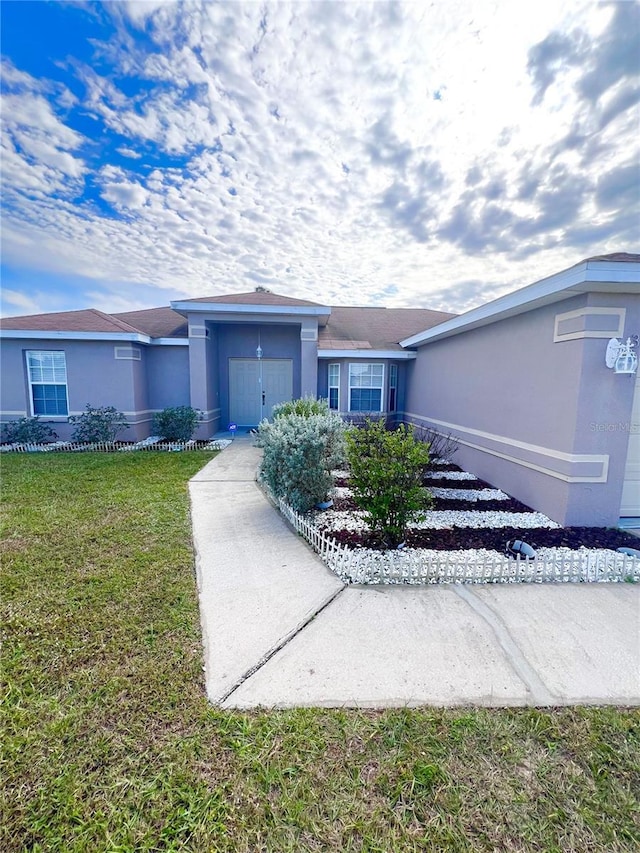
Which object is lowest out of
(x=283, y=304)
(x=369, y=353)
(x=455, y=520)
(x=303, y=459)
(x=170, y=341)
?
(x=455, y=520)

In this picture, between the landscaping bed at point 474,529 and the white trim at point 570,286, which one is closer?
the white trim at point 570,286

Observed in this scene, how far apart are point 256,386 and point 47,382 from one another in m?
6.29

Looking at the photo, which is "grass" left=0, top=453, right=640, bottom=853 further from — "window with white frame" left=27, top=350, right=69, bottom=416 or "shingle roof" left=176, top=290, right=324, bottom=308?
"window with white frame" left=27, top=350, right=69, bottom=416

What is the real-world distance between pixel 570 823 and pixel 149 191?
40.0 feet

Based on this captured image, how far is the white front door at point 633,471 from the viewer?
5.09 metres

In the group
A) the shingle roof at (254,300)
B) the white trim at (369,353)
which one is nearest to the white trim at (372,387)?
the white trim at (369,353)

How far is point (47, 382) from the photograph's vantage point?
10641 millimetres

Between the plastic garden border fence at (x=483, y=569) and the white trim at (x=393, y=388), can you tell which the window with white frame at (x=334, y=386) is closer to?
the white trim at (x=393, y=388)

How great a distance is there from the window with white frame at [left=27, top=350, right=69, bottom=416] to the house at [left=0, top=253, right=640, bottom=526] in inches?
1.2

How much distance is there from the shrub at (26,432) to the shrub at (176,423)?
3191 mm

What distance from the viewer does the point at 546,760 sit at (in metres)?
1.94

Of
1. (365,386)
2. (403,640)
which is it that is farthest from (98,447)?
(403,640)

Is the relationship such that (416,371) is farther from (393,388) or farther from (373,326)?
(373,326)

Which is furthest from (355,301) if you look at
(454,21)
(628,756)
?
(628,756)
